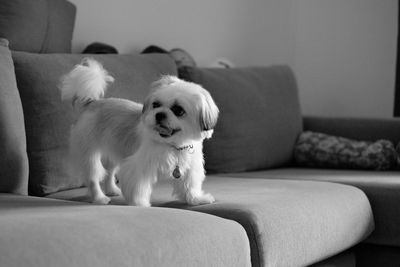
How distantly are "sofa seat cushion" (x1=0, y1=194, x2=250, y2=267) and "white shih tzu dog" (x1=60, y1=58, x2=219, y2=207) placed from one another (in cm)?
20

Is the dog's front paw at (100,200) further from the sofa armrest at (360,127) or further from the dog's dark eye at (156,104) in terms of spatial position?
the sofa armrest at (360,127)

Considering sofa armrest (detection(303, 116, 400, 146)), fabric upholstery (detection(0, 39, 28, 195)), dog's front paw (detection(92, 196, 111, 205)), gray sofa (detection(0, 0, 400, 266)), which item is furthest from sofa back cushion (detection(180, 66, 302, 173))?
fabric upholstery (detection(0, 39, 28, 195))

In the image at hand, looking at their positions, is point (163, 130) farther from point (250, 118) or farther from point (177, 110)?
point (250, 118)

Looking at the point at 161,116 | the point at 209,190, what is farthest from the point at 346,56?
the point at 161,116

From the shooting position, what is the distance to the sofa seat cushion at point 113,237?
1.40 meters

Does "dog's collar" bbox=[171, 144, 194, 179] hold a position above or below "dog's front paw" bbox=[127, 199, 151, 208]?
above

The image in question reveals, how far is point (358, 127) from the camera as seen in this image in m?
3.40

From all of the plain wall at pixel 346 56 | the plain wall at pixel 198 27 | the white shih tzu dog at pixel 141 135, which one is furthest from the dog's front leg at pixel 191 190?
the plain wall at pixel 346 56

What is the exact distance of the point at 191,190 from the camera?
7.07ft

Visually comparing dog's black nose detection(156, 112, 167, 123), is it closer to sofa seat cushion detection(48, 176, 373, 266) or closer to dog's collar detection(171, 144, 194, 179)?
dog's collar detection(171, 144, 194, 179)

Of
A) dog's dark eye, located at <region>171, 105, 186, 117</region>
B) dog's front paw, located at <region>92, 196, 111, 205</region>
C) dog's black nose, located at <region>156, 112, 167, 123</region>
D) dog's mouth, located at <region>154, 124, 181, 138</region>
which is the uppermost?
dog's dark eye, located at <region>171, 105, 186, 117</region>

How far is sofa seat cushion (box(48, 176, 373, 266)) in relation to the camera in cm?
200

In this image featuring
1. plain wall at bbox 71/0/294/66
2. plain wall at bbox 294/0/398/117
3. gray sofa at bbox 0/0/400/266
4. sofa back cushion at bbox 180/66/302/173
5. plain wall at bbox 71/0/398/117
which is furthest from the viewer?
plain wall at bbox 294/0/398/117

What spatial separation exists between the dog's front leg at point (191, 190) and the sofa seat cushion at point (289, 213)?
33 mm
